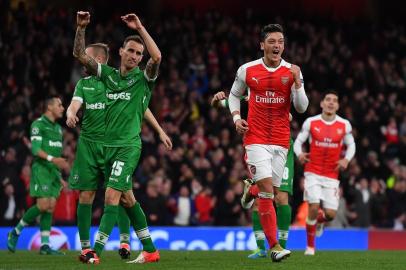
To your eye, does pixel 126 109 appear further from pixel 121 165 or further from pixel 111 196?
pixel 111 196

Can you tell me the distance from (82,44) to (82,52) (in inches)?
4.3

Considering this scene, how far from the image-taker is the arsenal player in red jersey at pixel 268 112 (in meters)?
10.9

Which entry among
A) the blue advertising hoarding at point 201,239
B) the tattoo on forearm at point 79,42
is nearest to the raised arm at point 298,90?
the tattoo on forearm at point 79,42

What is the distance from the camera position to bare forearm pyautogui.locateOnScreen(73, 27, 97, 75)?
10.5 m

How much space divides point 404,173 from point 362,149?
63.4 inches

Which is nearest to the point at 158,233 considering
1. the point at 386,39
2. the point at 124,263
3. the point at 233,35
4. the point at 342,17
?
the point at 124,263

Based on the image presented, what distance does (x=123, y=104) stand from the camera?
10.9 meters

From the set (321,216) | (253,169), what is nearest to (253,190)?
(253,169)

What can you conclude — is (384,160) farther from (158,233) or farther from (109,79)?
(109,79)

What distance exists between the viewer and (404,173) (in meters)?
22.6

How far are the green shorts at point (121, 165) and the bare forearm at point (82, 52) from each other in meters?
0.94

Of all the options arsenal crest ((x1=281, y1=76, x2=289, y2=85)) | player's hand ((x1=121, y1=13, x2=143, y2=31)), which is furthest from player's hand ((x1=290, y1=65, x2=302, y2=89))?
player's hand ((x1=121, y1=13, x2=143, y2=31))

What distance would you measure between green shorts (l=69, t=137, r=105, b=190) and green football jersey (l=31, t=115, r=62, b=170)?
3822 millimetres

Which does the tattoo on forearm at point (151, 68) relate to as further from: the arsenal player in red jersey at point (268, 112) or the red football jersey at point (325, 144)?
the red football jersey at point (325, 144)
